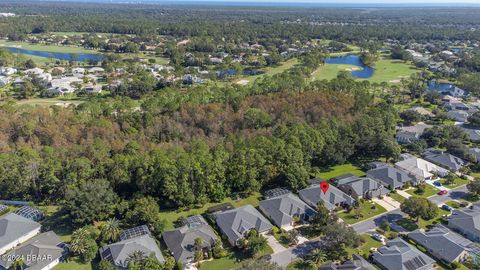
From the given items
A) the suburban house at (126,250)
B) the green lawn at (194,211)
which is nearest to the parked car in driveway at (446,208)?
the green lawn at (194,211)

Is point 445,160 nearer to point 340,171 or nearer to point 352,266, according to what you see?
point 340,171

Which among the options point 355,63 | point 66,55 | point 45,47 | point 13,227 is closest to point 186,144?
point 13,227

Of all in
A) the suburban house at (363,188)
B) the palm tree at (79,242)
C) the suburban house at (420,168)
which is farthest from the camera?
the suburban house at (420,168)

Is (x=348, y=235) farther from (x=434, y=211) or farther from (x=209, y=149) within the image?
(x=209, y=149)

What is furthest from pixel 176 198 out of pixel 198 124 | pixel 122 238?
pixel 198 124

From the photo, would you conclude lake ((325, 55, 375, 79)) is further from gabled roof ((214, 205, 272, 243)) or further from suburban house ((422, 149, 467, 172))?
gabled roof ((214, 205, 272, 243))

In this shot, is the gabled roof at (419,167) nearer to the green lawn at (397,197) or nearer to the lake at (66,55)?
the green lawn at (397,197)
